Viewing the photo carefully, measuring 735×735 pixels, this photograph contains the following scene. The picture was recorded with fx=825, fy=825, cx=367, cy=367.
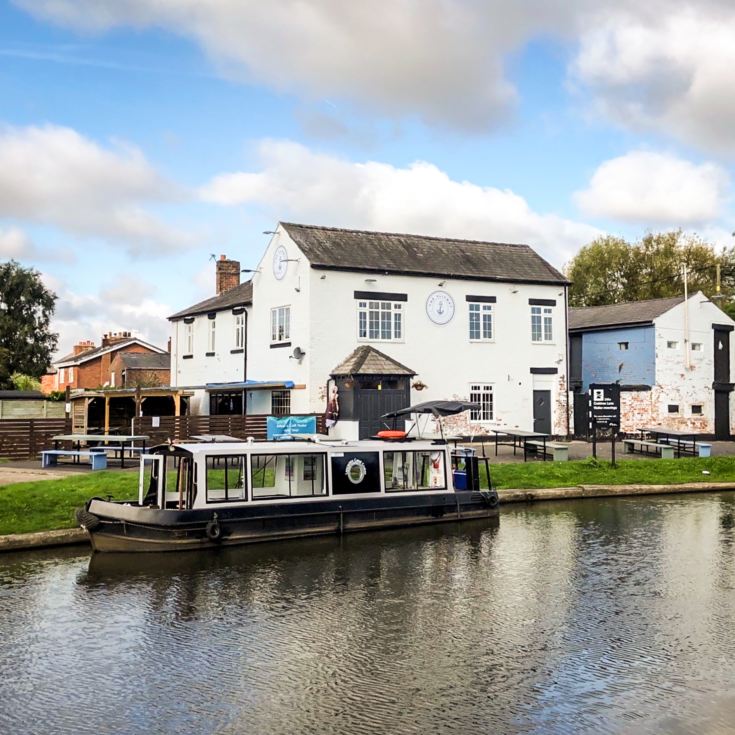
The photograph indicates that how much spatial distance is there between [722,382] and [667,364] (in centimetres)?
388

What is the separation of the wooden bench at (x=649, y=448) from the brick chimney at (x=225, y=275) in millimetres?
21733

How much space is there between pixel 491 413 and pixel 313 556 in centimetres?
2055

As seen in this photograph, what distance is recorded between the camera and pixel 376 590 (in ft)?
45.8

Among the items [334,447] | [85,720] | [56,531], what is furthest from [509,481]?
[85,720]

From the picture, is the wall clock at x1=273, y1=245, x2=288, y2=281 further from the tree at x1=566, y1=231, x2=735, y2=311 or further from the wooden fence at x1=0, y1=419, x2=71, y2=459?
the tree at x1=566, y1=231, x2=735, y2=311

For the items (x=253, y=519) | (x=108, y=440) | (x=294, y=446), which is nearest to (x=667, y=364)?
(x=294, y=446)

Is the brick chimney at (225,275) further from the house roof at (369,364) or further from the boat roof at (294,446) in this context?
the boat roof at (294,446)

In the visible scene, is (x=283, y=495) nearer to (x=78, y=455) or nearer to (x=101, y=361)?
(x=78, y=455)

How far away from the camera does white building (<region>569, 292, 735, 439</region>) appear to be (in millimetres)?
38344

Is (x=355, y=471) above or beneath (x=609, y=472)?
above

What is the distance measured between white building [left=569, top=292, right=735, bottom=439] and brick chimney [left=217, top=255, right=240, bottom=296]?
18.3 meters

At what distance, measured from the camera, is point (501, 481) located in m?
24.6

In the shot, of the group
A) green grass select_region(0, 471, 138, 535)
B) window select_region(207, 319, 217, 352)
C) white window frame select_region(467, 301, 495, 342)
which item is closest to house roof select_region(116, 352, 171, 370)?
window select_region(207, 319, 217, 352)

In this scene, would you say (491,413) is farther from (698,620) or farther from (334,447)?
(698,620)
